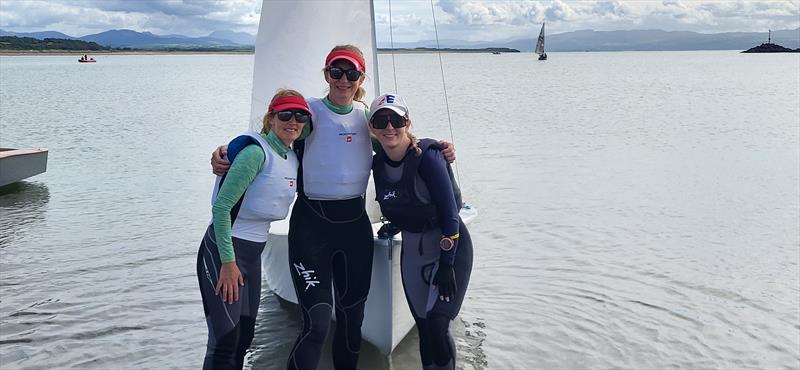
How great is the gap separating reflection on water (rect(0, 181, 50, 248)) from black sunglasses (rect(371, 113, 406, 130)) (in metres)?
7.20

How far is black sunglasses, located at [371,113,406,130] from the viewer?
3.54m

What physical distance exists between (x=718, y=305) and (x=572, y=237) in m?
2.60

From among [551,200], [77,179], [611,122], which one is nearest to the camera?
[551,200]

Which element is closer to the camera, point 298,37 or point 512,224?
point 298,37

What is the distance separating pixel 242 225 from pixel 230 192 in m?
0.27

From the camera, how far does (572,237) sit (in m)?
9.18

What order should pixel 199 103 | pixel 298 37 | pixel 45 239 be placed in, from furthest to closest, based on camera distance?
pixel 199 103
pixel 45 239
pixel 298 37

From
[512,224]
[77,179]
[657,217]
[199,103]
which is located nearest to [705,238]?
[657,217]

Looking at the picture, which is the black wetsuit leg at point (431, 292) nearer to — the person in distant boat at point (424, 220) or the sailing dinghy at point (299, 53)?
the person in distant boat at point (424, 220)

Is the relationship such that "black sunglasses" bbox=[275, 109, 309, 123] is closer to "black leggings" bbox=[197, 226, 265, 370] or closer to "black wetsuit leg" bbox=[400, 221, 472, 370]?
"black leggings" bbox=[197, 226, 265, 370]

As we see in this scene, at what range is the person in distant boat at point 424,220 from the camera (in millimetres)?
3607

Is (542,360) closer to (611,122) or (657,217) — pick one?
(657,217)

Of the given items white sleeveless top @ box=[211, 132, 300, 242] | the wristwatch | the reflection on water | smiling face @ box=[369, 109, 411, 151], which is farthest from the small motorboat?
the wristwatch

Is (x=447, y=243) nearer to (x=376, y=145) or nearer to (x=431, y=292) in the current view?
(x=431, y=292)
